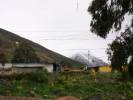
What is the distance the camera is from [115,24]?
89.1ft

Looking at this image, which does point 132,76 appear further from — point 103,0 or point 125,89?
point 125,89

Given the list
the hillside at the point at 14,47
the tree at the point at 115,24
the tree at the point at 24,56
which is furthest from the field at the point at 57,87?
the hillside at the point at 14,47

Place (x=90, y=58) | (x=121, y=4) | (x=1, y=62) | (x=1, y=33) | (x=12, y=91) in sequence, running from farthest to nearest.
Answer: (x=90, y=58) < (x=1, y=33) < (x=1, y=62) < (x=12, y=91) < (x=121, y=4)

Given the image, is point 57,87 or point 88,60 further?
point 88,60

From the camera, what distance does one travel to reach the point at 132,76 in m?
29.3

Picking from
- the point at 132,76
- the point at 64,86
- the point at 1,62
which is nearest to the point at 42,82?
the point at 64,86

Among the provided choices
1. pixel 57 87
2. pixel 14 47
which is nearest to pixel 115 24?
pixel 57 87

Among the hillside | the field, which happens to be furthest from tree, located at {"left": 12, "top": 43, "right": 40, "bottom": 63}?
the field

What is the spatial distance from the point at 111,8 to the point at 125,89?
49.5ft

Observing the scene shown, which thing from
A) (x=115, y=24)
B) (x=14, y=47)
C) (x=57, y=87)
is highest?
(x=14, y=47)

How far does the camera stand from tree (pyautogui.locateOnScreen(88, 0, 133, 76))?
26547mm

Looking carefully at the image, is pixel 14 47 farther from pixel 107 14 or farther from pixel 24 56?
pixel 107 14

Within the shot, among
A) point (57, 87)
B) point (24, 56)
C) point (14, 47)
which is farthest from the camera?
point (14, 47)

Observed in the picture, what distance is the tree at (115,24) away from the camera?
2655 cm
